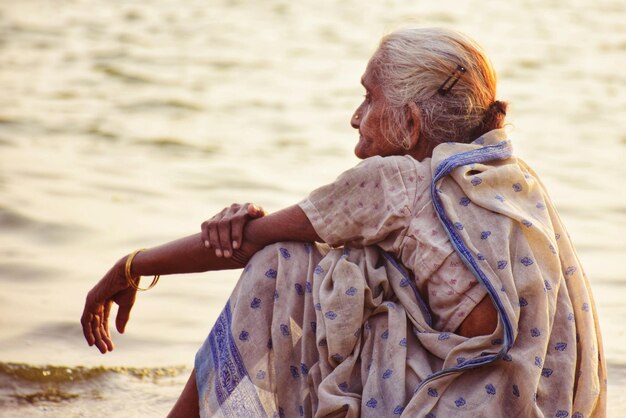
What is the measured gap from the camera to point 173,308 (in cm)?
470

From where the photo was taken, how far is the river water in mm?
4336

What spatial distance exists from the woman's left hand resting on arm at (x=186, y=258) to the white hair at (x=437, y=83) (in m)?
0.36

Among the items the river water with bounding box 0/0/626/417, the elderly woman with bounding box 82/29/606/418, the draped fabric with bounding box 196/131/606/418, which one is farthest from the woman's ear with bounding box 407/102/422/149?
the river water with bounding box 0/0/626/417

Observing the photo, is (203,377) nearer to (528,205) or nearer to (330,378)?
(330,378)

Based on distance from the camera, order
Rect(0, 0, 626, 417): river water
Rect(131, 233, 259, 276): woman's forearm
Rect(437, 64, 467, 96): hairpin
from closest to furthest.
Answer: Rect(437, 64, 467, 96): hairpin
Rect(131, 233, 259, 276): woman's forearm
Rect(0, 0, 626, 417): river water

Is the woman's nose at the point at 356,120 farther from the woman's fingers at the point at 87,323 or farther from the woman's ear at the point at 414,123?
the woman's fingers at the point at 87,323

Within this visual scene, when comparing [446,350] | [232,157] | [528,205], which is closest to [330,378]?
[446,350]

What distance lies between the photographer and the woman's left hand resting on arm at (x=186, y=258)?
9.13ft

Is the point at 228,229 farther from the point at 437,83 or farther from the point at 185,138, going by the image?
the point at 185,138

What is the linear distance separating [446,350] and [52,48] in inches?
322

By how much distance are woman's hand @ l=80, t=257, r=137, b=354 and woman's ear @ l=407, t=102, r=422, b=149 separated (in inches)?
35.3

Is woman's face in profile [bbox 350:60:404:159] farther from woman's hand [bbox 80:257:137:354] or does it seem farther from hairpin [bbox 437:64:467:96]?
woman's hand [bbox 80:257:137:354]

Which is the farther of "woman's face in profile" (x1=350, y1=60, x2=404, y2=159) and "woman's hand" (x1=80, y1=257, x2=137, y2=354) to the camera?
"woman's hand" (x1=80, y1=257, x2=137, y2=354)

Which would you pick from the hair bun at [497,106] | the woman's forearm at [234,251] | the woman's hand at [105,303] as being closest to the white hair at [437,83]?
the hair bun at [497,106]
